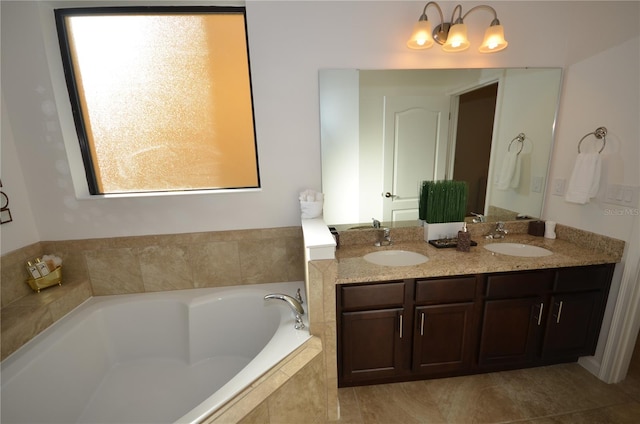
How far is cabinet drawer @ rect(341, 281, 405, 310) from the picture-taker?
1.49 metres

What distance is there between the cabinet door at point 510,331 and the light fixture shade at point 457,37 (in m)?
1.58

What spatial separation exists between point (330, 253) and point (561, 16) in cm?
227

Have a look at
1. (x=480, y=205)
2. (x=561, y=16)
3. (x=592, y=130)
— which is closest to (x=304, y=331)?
(x=480, y=205)

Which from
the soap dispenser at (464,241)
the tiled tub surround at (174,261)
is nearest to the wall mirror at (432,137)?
the soap dispenser at (464,241)

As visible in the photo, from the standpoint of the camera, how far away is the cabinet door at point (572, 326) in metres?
1.68

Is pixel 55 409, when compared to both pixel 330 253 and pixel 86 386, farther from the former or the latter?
pixel 330 253

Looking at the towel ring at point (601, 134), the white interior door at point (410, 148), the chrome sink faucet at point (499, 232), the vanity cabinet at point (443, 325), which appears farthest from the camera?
the chrome sink faucet at point (499, 232)

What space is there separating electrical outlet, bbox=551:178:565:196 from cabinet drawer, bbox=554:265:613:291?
58 centimetres

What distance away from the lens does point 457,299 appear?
1.59 metres

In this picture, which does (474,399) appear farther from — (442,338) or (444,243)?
(444,243)

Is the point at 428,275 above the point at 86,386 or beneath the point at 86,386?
above

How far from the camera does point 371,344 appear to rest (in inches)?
62.1

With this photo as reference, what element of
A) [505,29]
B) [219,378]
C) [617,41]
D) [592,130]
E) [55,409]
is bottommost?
[219,378]

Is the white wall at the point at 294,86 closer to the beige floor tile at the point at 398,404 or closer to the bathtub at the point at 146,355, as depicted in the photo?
the bathtub at the point at 146,355
